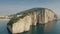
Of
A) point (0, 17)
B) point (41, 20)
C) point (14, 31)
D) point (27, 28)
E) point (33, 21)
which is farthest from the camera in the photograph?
point (0, 17)

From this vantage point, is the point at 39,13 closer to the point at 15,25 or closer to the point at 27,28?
the point at 27,28

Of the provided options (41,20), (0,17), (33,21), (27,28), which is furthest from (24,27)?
(0,17)

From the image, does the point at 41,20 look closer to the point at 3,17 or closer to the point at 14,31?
the point at 14,31

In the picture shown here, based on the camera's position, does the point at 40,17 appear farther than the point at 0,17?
No

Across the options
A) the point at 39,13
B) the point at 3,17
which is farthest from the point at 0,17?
the point at 39,13

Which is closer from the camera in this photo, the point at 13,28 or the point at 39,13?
the point at 13,28

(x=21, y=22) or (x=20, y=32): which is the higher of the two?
(x=21, y=22)

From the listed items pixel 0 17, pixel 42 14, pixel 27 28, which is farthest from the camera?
pixel 0 17

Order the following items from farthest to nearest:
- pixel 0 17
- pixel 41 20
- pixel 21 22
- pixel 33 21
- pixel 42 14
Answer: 1. pixel 0 17
2. pixel 42 14
3. pixel 41 20
4. pixel 33 21
5. pixel 21 22

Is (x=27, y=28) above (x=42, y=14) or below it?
below
